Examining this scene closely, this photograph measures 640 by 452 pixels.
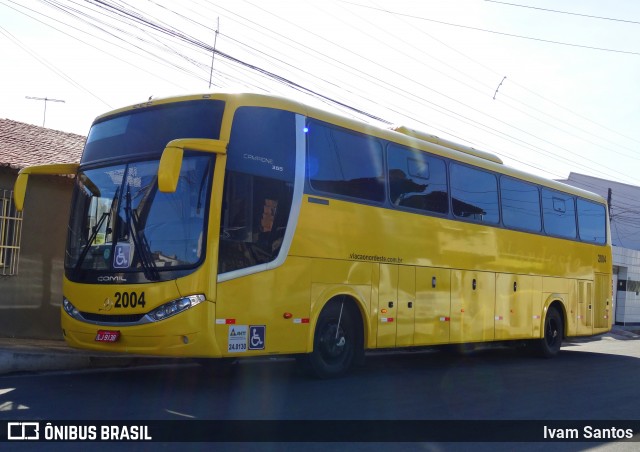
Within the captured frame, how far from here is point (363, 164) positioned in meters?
10.8

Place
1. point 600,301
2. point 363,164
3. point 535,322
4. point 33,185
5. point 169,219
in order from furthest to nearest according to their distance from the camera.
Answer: point 600,301
point 535,322
point 33,185
point 363,164
point 169,219

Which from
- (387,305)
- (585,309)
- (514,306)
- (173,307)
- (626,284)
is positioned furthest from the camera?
(626,284)

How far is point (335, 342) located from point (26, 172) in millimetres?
4885

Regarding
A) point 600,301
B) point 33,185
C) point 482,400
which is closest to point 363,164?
point 482,400

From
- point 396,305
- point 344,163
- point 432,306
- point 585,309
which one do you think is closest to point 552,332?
point 585,309

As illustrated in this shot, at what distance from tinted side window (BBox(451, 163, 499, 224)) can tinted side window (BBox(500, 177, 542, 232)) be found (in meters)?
0.38

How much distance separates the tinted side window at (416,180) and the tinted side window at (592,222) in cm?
636

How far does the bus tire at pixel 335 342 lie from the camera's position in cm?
1010

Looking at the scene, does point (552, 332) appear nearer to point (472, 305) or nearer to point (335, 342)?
point (472, 305)

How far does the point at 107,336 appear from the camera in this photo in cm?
881

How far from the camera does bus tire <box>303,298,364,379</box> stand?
33.1ft

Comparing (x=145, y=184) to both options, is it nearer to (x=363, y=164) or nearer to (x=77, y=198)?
(x=77, y=198)

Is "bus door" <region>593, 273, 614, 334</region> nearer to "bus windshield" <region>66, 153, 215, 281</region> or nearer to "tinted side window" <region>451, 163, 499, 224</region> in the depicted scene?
"tinted side window" <region>451, 163, 499, 224</region>

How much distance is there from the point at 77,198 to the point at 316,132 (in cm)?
338
